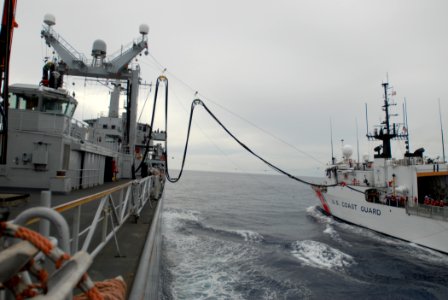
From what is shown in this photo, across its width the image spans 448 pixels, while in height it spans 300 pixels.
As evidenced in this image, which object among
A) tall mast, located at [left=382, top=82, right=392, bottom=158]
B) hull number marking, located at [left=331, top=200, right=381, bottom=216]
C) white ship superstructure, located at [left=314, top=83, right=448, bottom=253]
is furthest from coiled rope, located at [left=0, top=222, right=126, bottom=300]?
tall mast, located at [left=382, top=82, right=392, bottom=158]

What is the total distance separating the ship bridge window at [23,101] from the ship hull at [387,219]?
79.0ft

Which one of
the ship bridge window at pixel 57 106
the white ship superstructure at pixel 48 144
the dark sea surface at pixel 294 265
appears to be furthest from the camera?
the ship bridge window at pixel 57 106

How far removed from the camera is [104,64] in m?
22.0

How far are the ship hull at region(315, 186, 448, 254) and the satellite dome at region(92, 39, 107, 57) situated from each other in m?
25.6

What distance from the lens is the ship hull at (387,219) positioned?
55.1 ft

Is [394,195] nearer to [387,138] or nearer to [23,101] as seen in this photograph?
[387,138]

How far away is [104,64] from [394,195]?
85.0 feet

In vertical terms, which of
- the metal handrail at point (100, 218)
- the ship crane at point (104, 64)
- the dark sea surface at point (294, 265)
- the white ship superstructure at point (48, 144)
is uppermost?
the ship crane at point (104, 64)

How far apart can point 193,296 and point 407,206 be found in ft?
55.8

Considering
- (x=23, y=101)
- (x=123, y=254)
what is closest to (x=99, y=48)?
(x=23, y=101)

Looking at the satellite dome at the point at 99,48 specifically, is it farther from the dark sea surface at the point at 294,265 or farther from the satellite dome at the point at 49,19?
the dark sea surface at the point at 294,265

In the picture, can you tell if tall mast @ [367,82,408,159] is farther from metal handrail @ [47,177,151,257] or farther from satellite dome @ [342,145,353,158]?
metal handrail @ [47,177,151,257]

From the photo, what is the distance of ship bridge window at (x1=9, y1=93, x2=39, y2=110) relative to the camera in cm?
1304

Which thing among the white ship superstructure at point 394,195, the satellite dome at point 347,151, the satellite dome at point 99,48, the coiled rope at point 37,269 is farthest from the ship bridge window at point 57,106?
the satellite dome at point 347,151
